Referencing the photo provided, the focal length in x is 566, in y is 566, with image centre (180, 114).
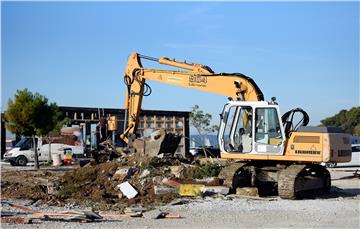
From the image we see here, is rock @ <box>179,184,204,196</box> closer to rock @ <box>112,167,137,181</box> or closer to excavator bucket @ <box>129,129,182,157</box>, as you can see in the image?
rock @ <box>112,167,137,181</box>

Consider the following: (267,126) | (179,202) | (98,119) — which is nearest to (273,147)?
(267,126)

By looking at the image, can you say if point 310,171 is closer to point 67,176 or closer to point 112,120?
point 67,176

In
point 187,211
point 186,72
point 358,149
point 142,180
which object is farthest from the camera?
point 358,149

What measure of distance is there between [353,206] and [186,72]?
872cm

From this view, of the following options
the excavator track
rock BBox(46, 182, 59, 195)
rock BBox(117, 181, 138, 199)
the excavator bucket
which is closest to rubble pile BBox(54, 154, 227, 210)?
rock BBox(117, 181, 138, 199)

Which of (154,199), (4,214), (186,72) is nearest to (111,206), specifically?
(154,199)

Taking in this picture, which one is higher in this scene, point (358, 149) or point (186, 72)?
point (186, 72)

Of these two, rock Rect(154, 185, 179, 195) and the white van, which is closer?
rock Rect(154, 185, 179, 195)

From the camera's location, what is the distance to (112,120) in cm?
2512

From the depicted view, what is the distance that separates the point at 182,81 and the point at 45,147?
17.5 m

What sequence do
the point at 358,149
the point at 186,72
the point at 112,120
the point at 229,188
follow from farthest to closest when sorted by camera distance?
the point at 358,149
the point at 112,120
the point at 186,72
the point at 229,188

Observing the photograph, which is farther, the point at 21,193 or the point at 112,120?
the point at 112,120

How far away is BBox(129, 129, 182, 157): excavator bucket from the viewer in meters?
22.2

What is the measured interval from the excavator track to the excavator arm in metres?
2.79
